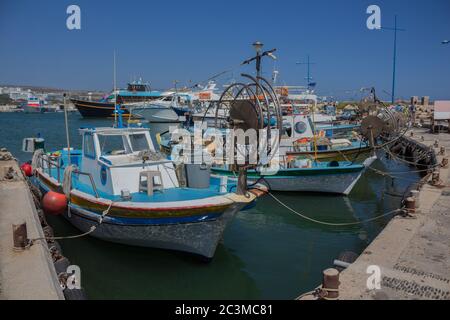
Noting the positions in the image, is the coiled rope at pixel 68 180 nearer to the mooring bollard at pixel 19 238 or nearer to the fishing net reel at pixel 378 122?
the mooring bollard at pixel 19 238

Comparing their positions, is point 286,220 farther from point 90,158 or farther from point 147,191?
point 90,158

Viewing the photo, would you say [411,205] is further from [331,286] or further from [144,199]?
[144,199]

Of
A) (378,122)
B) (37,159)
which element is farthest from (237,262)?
(37,159)

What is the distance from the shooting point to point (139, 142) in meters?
9.53

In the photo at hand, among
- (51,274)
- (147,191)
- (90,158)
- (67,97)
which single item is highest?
(67,97)

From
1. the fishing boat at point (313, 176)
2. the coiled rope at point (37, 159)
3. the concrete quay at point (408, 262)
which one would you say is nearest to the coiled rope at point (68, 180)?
the coiled rope at point (37, 159)

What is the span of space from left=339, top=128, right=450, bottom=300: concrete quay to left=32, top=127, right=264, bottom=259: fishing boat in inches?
94.5

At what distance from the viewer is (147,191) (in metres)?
7.89

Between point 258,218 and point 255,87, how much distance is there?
5960 mm

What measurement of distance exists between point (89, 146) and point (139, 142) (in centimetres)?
124

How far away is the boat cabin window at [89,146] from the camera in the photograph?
30.1ft

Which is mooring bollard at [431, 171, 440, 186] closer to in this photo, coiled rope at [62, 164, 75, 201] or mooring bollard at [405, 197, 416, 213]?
mooring bollard at [405, 197, 416, 213]

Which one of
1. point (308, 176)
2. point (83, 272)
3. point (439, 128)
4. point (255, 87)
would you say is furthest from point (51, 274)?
point (439, 128)

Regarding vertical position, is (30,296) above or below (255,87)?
below
